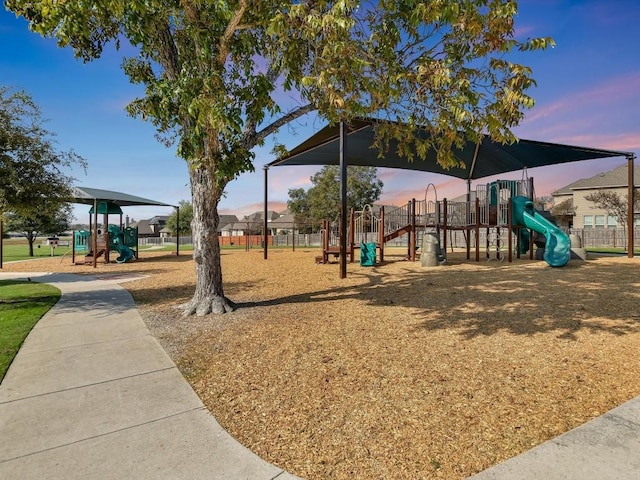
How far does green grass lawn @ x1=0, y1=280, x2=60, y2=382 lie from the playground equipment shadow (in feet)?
1.39

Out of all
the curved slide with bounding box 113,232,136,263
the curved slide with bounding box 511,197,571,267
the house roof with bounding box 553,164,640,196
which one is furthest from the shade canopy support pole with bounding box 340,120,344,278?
the house roof with bounding box 553,164,640,196

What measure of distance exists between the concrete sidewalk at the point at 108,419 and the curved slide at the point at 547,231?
12303mm

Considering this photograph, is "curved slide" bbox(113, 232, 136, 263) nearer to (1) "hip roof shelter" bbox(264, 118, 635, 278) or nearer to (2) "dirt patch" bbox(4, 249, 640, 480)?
(1) "hip roof shelter" bbox(264, 118, 635, 278)

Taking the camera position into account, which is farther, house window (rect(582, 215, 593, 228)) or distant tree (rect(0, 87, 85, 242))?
house window (rect(582, 215, 593, 228))

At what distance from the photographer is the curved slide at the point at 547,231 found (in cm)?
1195

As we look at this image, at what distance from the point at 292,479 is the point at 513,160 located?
17.1 metres

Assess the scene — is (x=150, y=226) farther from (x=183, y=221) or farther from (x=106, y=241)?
→ (x=106, y=241)

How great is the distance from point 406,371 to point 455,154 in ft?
46.6

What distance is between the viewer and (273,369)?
3.86 metres

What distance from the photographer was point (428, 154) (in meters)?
15.5

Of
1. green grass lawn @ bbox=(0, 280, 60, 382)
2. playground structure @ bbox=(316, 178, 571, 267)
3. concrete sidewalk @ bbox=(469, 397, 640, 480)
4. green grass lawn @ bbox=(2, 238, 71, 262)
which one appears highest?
playground structure @ bbox=(316, 178, 571, 267)

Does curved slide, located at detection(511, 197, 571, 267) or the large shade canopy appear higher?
the large shade canopy

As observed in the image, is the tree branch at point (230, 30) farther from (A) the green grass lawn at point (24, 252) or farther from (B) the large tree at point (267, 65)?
(A) the green grass lawn at point (24, 252)

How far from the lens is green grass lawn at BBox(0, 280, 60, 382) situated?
454 centimetres
